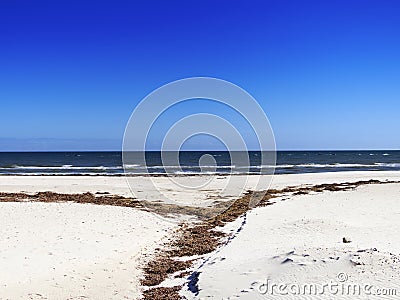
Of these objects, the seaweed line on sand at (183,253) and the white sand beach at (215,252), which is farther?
the seaweed line on sand at (183,253)

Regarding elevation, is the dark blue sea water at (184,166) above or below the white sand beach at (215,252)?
above

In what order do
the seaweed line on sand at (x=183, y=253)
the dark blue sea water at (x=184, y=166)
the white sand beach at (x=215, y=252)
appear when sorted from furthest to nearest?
the dark blue sea water at (x=184, y=166) → the seaweed line on sand at (x=183, y=253) → the white sand beach at (x=215, y=252)

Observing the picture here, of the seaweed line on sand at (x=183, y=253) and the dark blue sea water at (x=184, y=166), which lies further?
the dark blue sea water at (x=184, y=166)

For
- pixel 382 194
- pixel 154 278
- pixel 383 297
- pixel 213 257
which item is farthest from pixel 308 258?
pixel 382 194

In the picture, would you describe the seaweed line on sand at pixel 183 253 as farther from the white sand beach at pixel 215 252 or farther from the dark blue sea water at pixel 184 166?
the dark blue sea water at pixel 184 166

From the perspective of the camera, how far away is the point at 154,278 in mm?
9609

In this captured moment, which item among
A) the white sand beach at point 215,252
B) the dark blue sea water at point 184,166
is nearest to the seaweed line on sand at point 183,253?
the white sand beach at point 215,252

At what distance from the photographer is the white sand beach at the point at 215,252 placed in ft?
26.2

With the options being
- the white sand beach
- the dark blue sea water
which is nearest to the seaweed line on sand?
the white sand beach

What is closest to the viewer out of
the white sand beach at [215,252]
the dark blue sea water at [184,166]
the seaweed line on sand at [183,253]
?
the white sand beach at [215,252]

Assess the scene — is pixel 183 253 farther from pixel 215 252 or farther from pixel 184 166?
pixel 184 166

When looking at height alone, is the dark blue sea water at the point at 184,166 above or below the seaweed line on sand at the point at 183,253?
above

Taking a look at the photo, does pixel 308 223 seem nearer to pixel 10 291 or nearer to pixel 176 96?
pixel 176 96

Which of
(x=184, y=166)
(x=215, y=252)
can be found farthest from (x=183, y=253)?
(x=184, y=166)
